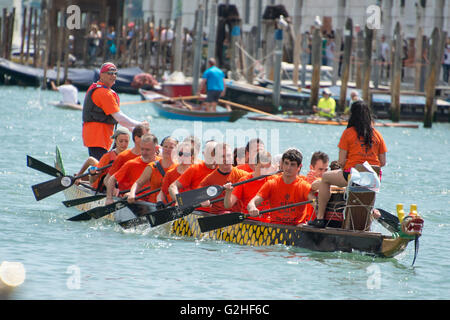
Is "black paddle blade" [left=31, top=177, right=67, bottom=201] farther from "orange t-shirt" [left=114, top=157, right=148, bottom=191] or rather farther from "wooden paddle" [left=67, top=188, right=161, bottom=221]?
"orange t-shirt" [left=114, top=157, right=148, bottom=191]

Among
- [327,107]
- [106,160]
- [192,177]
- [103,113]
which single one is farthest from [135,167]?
[327,107]

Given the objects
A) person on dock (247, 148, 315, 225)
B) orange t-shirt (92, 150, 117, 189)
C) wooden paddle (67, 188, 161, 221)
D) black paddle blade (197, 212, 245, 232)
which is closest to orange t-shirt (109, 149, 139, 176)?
orange t-shirt (92, 150, 117, 189)

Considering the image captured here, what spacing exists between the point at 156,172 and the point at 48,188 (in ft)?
6.02

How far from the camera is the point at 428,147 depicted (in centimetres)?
2409

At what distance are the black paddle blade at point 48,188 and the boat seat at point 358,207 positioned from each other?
4254 millimetres

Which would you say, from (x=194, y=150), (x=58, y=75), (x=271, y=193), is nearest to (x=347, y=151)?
(x=271, y=193)

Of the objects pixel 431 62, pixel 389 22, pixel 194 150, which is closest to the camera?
pixel 194 150

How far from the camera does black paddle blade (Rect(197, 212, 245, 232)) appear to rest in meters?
10.2

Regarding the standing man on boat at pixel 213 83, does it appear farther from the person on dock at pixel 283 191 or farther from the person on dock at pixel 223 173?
the person on dock at pixel 283 191

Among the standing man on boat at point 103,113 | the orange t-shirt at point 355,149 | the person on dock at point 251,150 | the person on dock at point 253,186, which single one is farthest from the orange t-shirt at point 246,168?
the standing man on boat at point 103,113

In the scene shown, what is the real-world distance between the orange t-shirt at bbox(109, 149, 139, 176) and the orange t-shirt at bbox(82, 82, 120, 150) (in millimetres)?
620

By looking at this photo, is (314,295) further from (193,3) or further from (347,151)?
(193,3)

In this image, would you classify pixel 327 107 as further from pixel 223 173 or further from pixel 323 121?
pixel 223 173

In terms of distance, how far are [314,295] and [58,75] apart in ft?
90.3
